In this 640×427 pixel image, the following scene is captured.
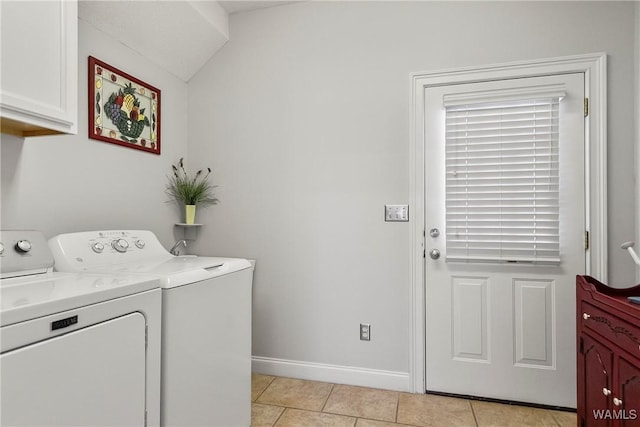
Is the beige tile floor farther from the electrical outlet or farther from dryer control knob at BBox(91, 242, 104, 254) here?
dryer control knob at BBox(91, 242, 104, 254)

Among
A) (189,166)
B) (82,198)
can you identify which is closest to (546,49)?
(189,166)

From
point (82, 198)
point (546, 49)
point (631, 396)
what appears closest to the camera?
point (631, 396)

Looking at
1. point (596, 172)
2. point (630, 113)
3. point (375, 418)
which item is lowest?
point (375, 418)

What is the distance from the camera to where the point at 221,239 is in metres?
2.69

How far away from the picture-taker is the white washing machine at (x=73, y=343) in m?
0.89

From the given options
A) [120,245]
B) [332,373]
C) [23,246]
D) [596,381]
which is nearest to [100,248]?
[120,245]

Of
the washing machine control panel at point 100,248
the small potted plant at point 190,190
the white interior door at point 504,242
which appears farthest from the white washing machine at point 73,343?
the white interior door at point 504,242

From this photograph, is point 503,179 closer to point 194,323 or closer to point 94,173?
point 194,323

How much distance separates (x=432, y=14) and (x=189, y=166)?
200 centimetres

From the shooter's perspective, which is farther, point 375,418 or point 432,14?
point 432,14

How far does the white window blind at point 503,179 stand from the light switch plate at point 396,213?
0.26m

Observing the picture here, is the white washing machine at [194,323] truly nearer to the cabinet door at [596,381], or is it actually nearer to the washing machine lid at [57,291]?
the washing machine lid at [57,291]

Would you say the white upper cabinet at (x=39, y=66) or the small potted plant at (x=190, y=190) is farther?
the small potted plant at (x=190, y=190)

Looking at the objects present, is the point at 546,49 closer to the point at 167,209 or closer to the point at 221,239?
the point at 221,239
